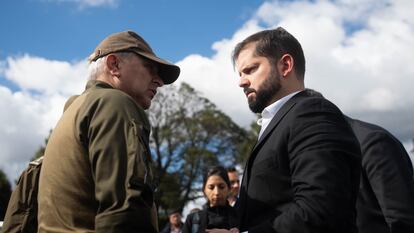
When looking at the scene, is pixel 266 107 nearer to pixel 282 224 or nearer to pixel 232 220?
pixel 282 224

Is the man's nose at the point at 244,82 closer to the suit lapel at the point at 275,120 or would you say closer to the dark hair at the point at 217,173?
the suit lapel at the point at 275,120

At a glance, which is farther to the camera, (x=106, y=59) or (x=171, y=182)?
(x=171, y=182)

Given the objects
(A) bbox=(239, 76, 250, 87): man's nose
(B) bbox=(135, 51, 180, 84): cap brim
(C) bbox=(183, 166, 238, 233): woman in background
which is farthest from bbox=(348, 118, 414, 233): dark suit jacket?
(C) bbox=(183, 166, 238, 233): woman in background

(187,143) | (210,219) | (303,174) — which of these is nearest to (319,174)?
(303,174)

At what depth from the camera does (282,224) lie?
7.07 ft

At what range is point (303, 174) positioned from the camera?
7.12ft

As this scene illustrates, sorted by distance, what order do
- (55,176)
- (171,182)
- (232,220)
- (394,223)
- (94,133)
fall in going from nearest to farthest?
1. (94,133)
2. (55,176)
3. (394,223)
4. (232,220)
5. (171,182)

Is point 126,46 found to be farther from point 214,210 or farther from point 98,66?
point 214,210

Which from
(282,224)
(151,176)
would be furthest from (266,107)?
(151,176)

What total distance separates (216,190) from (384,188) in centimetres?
253

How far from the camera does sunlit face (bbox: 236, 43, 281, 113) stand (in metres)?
2.74

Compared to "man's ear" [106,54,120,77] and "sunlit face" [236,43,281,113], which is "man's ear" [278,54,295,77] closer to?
"sunlit face" [236,43,281,113]

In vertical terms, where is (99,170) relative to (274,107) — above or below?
below

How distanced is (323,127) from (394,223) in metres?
1.23
